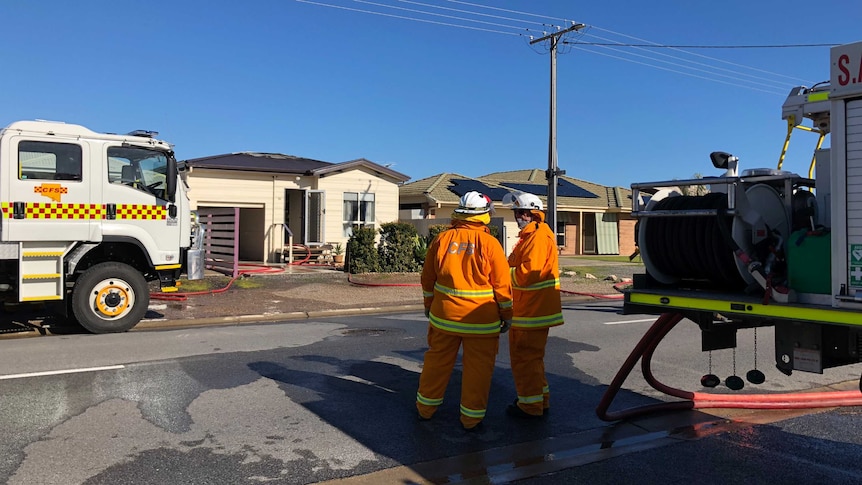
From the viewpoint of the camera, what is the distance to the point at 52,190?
8875 millimetres

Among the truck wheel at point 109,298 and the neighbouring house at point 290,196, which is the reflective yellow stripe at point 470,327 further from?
the neighbouring house at point 290,196

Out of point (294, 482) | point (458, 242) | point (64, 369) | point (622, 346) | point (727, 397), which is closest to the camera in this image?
point (294, 482)

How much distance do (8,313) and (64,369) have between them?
4.79 meters

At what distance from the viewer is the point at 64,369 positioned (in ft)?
22.5

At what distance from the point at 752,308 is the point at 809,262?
0.41 metres

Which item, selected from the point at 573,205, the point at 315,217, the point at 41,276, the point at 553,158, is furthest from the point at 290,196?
the point at 573,205

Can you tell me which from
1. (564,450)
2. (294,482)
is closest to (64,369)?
(294,482)

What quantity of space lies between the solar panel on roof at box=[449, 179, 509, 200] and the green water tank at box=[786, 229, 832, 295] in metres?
22.3

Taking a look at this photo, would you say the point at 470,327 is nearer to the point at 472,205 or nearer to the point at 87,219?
the point at 472,205

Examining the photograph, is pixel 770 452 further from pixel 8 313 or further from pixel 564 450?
pixel 8 313

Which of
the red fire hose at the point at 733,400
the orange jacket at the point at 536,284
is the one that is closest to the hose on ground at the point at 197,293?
the orange jacket at the point at 536,284

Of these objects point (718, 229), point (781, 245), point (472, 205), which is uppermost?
point (472, 205)

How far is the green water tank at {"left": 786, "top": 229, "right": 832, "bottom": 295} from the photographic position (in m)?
3.70

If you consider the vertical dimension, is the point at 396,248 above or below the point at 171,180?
below
